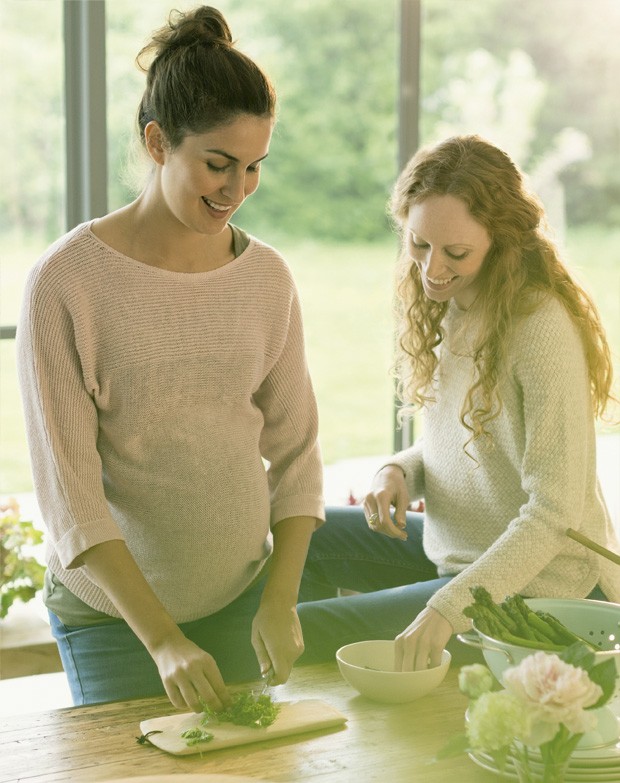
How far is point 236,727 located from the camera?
4.70 feet

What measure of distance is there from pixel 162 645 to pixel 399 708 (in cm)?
35

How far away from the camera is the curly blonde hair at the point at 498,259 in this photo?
189 centimetres

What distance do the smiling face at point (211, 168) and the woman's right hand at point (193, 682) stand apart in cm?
64

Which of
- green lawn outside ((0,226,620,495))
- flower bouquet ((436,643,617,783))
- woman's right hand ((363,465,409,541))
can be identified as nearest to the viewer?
flower bouquet ((436,643,617,783))

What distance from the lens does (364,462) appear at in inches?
199

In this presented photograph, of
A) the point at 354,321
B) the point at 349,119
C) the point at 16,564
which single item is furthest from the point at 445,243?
the point at 354,321

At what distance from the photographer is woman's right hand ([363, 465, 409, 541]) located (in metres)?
2.01

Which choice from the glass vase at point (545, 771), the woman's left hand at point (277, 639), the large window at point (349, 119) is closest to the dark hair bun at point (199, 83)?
Answer: the large window at point (349, 119)

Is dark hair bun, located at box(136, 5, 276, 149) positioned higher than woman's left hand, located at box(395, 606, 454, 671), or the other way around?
dark hair bun, located at box(136, 5, 276, 149)

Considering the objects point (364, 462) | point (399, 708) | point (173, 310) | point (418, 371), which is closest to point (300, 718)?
point (399, 708)

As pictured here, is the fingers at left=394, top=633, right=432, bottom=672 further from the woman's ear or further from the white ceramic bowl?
the woman's ear

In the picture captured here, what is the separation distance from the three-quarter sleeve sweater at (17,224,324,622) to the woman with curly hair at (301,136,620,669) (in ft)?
0.81

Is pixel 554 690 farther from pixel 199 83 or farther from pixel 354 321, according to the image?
pixel 354 321

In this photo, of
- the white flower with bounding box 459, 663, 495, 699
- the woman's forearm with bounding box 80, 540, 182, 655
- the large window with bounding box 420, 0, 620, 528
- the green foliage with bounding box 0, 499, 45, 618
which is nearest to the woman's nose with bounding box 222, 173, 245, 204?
the woman's forearm with bounding box 80, 540, 182, 655
